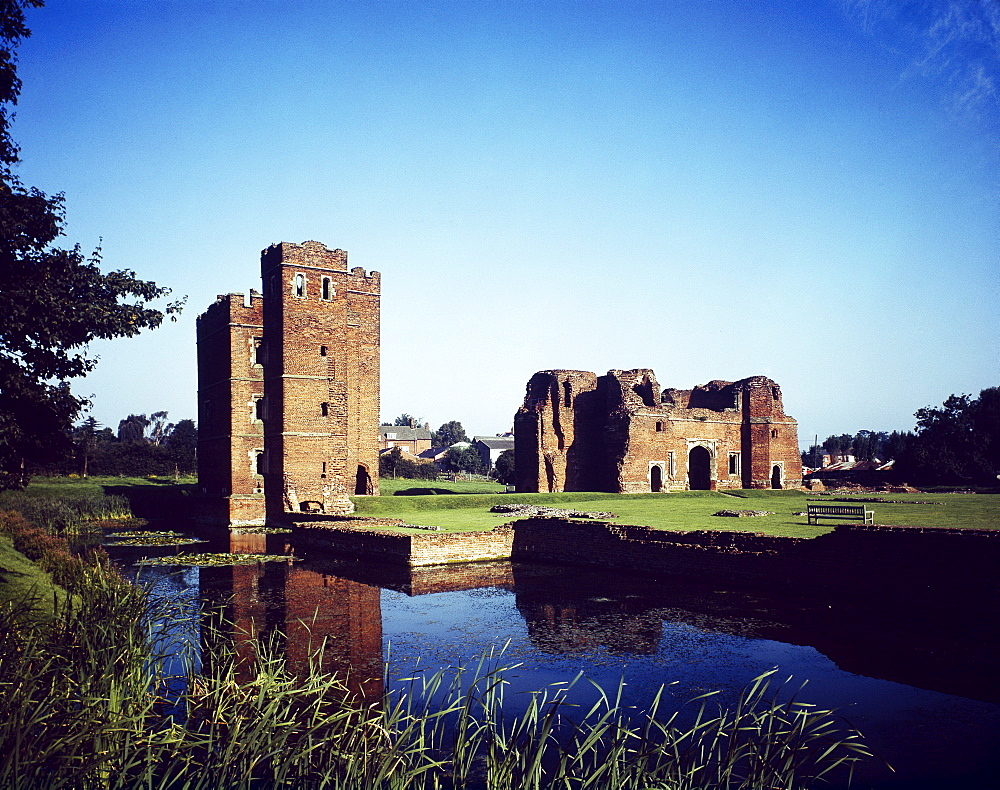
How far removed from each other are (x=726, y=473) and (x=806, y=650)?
34.5m

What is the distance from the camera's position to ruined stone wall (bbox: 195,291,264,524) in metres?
31.7

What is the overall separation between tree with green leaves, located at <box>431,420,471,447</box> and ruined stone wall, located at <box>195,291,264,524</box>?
104381mm

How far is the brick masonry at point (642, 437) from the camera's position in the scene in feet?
129

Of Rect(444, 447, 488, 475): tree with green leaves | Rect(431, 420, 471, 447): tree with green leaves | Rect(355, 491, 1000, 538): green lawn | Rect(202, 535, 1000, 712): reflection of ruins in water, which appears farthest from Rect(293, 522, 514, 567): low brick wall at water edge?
Rect(431, 420, 471, 447): tree with green leaves

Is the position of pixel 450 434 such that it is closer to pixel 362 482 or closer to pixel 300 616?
pixel 362 482

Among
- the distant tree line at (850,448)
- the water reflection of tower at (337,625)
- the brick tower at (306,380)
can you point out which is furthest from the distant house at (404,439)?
the water reflection of tower at (337,625)

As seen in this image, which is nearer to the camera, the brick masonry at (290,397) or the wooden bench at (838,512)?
the wooden bench at (838,512)

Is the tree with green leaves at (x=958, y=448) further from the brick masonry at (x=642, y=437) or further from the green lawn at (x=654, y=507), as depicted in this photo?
the green lawn at (x=654, y=507)

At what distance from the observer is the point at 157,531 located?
86.8 ft

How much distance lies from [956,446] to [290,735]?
55.2 metres

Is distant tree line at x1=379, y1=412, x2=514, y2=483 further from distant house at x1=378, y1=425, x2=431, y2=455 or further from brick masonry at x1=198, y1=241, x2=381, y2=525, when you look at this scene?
brick masonry at x1=198, y1=241, x2=381, y2=525

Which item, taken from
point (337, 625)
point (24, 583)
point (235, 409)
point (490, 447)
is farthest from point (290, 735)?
point (490, 447)

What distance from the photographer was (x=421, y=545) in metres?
17.5

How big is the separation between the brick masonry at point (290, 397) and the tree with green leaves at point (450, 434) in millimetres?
104177
